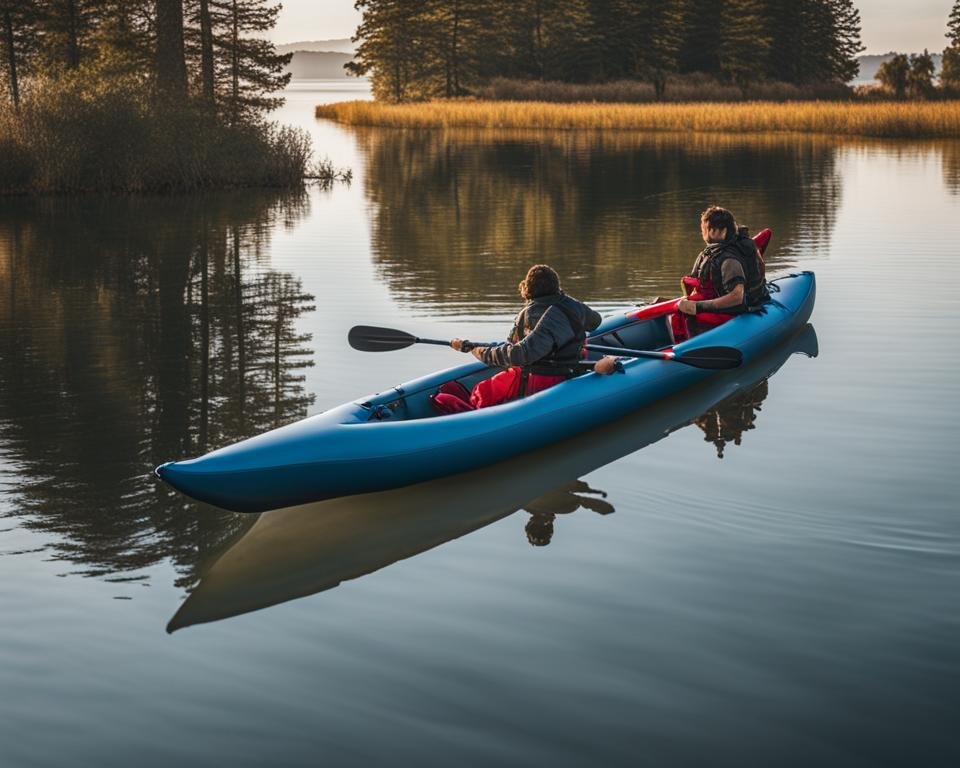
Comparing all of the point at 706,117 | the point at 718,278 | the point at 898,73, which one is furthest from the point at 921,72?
the point at 718,278

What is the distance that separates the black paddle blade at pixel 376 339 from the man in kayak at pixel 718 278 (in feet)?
8.38

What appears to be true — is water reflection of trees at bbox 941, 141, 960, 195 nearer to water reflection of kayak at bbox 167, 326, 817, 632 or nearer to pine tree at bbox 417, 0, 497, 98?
water reflection of kayak at bbox 167, 326, 817, 632

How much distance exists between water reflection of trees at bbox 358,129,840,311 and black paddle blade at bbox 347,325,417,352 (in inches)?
165

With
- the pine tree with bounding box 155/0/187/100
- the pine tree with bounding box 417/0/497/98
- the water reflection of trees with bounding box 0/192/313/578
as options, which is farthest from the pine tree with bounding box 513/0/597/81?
the water reflection of trees with bounding box 0/192/313/578

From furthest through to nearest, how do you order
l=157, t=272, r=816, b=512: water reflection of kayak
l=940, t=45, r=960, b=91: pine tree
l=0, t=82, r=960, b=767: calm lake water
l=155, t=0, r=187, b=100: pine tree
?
l=940, t=45, r=960, b=91: pine tree → l=155, t=0, r=187, b=100: pine tree → l=157, t=272, r=816, b=512: water reflection of kayak → l=0, t=82, r=960, b=767: calm lake water

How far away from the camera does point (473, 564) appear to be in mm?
6398

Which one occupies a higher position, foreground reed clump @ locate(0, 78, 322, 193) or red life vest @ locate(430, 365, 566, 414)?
foreground reed clump @ locate(0, 78, 322, 193)

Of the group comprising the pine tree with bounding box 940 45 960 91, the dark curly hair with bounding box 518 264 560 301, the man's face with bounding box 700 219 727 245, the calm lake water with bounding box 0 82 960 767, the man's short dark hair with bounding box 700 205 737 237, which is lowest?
the calm lake water with bounding box 0 82 960 767

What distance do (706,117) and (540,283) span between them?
39.1 m

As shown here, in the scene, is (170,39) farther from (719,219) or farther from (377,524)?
(377,524)

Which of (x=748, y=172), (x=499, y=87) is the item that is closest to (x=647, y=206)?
(x=748, y=172)

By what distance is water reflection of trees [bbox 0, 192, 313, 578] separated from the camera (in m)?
6.98

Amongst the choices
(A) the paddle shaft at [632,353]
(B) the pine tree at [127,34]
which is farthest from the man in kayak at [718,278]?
(B) the pine tree at [127,34]

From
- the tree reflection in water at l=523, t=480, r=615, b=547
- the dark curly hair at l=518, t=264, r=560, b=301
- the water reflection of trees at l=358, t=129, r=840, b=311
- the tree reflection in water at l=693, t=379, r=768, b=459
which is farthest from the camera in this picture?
the water reflection of trees at l=358, t=129, r=840, b=311
